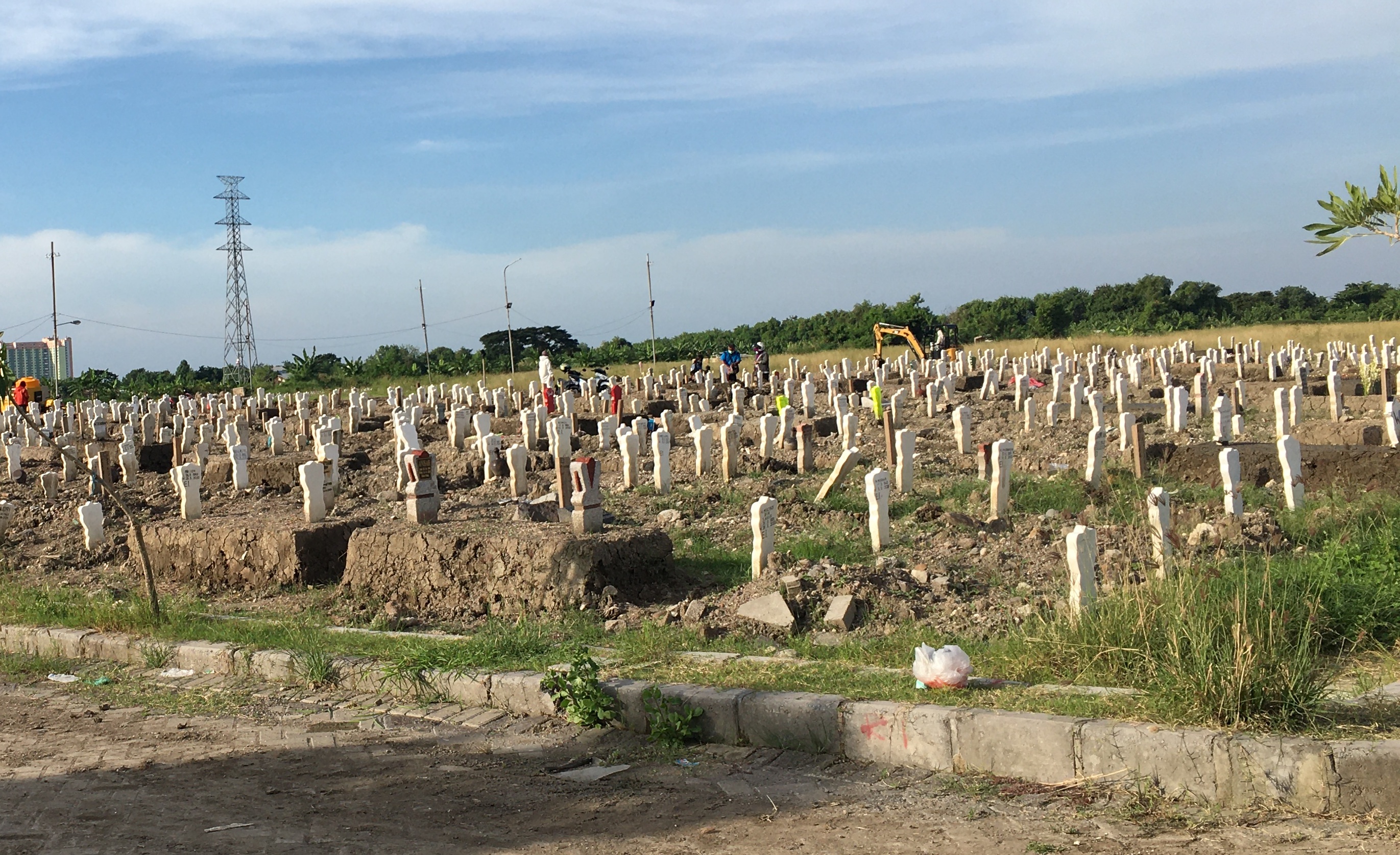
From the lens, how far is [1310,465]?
11023 millimetres

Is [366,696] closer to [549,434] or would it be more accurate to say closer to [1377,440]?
[549,434]

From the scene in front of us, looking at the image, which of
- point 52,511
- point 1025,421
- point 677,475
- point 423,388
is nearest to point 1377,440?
point 1025,421

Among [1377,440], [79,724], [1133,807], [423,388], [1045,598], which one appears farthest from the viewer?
[423,388]

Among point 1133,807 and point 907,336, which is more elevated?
point 907,336

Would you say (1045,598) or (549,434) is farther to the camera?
(549,434)

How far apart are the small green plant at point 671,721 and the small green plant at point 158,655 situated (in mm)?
3724

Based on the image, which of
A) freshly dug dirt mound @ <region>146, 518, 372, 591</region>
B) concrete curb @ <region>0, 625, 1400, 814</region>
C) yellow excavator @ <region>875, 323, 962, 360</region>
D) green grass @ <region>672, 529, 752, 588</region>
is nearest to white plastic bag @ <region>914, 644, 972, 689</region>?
concrete curb @ <region>0, 625, 1400, 814</region>

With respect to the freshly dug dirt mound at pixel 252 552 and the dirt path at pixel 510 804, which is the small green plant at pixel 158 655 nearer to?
the dirt path at pixel 510 804

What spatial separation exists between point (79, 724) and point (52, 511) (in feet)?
25.2

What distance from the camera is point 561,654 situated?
21.9 feet

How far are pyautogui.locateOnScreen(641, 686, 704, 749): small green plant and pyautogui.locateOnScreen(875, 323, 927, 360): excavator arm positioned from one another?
31779mm

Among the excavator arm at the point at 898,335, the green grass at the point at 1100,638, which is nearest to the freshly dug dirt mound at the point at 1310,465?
the green grass at the point at 1100,638

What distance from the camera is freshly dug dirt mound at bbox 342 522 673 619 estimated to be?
816 centimetres

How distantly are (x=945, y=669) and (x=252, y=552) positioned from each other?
6.30 meters
